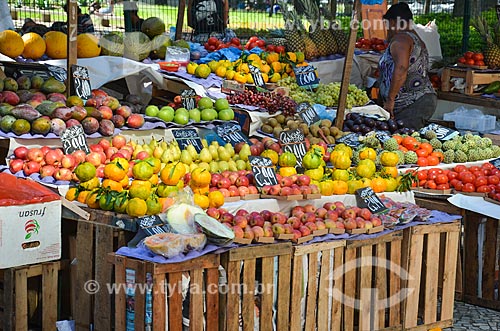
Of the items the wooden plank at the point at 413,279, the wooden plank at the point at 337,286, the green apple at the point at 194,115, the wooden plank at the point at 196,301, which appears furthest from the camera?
the green apple at the point at 194,115

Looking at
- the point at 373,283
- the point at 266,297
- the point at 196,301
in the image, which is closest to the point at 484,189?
the point at 373,283

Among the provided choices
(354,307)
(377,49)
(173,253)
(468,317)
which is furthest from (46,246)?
(377,49)

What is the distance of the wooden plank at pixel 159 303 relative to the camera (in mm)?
4271

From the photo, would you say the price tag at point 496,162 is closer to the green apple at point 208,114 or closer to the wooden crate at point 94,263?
the green apple at point 208,114

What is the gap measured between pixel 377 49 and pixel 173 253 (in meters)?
6.63

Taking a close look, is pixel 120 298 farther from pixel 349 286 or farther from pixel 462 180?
pixel 462 180

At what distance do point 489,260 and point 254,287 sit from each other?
2167 millimetres

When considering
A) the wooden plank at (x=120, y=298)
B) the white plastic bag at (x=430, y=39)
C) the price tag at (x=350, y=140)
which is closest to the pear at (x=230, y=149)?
the price tag at (x=350, y=140)

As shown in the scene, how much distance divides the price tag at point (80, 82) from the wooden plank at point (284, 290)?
2767 mm

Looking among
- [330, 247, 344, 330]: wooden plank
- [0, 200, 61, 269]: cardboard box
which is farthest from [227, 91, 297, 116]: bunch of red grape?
[0, 200, 61, 269]: cardboard box

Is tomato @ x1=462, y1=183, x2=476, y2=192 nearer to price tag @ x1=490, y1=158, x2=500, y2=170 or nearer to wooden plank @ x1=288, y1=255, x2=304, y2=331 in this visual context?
price tag @ x1=490, y1=158, x2=500, y2=170

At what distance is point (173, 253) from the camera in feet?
14.3

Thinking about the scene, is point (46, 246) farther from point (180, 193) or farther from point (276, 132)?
point (276, 132)

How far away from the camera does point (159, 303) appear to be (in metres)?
4.32
